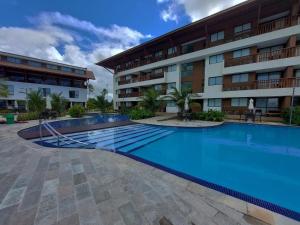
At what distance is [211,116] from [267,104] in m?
6.72

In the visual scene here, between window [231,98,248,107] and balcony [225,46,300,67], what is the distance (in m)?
4.28

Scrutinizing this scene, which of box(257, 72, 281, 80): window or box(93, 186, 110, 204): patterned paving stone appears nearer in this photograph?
box(93, 186, 110, 204): patterned paving stone

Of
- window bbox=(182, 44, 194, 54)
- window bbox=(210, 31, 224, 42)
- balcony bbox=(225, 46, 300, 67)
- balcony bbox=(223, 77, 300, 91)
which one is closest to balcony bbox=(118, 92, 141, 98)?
window bbox=(182, 44, 194, 54)

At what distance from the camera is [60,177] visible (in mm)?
3615

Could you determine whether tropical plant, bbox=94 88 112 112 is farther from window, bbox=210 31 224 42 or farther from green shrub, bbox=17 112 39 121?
window, bbox=210 31 224 42

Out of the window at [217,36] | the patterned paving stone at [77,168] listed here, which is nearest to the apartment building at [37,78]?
the patterned paving stone at [77,168]

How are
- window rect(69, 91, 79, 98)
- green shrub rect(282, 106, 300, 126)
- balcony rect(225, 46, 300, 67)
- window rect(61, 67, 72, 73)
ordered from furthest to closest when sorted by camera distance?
window rect(69, 91, 79, 98) < window rect(61, 67, 72, 73) < balcony rect(225, 46, 300, 67) < green shrub rect(282, 106, 300, 126)

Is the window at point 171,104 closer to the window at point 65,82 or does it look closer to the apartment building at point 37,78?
the apartment building at point 37,78

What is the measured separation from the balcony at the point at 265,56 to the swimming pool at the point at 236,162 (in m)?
9.13

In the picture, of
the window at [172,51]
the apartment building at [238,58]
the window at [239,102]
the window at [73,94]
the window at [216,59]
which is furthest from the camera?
the window at [73,94]

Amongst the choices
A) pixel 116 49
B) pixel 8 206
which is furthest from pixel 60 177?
pixel 116 49

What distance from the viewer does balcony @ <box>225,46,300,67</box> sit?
1380 centimetres

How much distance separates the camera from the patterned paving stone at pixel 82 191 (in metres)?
2.88

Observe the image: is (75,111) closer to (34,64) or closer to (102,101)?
(102,101)
